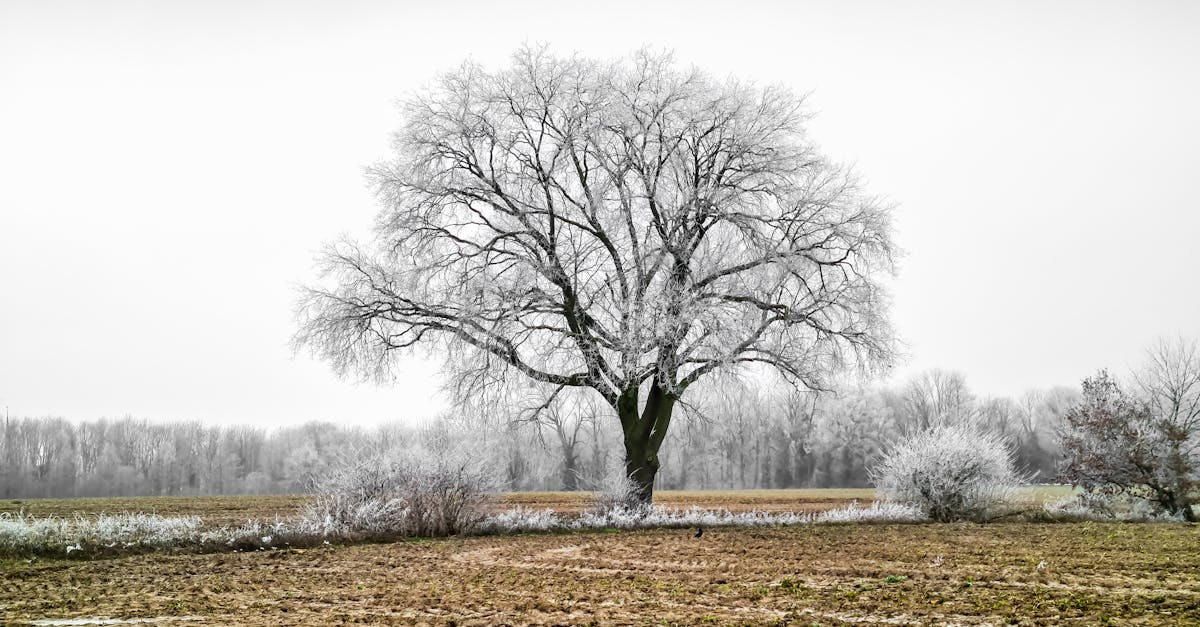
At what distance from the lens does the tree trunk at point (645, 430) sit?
20.8 metres

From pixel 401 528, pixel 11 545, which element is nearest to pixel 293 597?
pixel 11 545

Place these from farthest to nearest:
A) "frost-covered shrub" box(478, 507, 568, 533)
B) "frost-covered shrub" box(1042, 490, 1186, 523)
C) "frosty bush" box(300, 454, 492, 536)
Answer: "frost-covered shrub" box(1042, 490, 1186, 523) < "frost-covered shrub" box(478, 507, 568, 533) < "frosty bush" box(300, 454, 492, 536)

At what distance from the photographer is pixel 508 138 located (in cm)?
2048

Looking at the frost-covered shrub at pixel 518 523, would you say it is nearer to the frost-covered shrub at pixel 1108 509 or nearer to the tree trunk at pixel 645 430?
the tree trunk at pixel 645 430

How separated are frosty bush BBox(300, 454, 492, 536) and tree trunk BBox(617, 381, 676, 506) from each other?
4.27 m

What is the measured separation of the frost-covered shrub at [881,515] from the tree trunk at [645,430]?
445 centimetres

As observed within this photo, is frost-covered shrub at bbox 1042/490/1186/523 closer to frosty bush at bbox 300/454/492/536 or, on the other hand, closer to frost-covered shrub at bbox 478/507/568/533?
frost-covered shrub at bbox 478/507/568/533

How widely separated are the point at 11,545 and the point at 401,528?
6630 mm

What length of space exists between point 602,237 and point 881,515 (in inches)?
387

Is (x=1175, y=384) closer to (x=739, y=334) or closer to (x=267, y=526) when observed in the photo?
(x=739, y=334)

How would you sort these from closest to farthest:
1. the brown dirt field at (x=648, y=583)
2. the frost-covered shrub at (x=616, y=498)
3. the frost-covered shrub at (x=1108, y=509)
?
the brown dirt field at (x=648, y=583)
the frost-covered shrub at (x=616, y=498)
the frost-covered shrub at (x=1108, y=509)

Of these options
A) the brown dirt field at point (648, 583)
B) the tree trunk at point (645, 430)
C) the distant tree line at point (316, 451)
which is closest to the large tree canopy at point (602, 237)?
the tree trunk at point (645, 430)

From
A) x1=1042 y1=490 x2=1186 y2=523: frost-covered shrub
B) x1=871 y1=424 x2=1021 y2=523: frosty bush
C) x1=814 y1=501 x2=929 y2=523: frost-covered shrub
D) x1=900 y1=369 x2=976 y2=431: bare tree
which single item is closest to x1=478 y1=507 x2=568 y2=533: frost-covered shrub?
x1=814 y1=501 x2=929 y2=523: frost-covered shrub

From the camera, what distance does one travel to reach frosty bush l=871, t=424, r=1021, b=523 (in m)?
21.0
